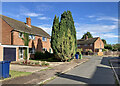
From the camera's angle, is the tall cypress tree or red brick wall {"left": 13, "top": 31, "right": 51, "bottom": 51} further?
red brick wall {"left": 13, "top": 31, "right": 51, "bottom": 51}

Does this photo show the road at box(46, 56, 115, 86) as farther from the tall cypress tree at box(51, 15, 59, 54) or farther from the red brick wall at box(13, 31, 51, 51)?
the red brick wall at box(13, 31, 51, 51)

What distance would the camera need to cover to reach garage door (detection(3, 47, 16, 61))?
54.8 feet

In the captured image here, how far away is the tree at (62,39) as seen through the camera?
55.0ft

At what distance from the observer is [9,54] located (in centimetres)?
1712

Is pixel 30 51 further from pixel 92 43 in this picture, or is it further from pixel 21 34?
pixel 92 43

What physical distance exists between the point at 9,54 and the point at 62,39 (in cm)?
839

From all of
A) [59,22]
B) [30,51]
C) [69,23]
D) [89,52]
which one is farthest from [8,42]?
[89,52]

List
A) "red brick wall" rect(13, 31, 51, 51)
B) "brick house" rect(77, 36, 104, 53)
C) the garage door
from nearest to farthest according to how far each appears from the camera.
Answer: the garage door, "red brick wall" rect(13, 31, 51, 51), "brick house" rect(77, 36, 104, 53)

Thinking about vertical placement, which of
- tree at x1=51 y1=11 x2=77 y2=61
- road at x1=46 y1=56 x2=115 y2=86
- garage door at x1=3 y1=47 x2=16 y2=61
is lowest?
road at x1=46 y1=56 x2=115 y2=86

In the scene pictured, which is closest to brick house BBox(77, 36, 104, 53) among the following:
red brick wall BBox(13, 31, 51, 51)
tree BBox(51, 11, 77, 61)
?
red brick wall BBox(13, 31, 51, 51)

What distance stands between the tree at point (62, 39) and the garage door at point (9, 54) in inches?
246

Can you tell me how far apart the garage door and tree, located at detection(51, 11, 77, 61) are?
6.25 meters

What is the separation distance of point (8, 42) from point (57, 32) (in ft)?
27.8

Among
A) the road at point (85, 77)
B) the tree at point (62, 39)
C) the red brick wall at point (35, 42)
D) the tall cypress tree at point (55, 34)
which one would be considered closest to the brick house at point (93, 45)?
the red brick wall at point (35, 42)
